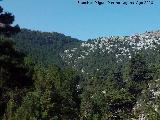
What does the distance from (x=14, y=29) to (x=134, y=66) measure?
144903 millimetres

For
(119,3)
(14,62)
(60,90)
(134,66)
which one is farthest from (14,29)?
(134,66)

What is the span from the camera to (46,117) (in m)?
65.8

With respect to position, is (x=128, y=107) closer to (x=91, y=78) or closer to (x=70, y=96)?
(x=91, y=78)

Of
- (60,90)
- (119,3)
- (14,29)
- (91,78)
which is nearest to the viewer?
(119,3)

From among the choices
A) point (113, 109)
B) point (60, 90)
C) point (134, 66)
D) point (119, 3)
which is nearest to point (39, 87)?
point (60, 90)

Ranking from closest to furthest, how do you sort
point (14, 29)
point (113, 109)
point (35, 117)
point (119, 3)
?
point (119, 3)
point (14, 29)
point (35, 117)
point (113, 109)

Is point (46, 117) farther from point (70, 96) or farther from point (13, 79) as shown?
point (13, 79)

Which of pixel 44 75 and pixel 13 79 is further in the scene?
pixel 44 75

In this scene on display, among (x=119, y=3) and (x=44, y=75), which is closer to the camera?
(x=119, y=3)

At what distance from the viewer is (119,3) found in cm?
1728

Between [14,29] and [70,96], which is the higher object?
[14,29]

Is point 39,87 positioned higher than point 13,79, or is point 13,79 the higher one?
point 13,79

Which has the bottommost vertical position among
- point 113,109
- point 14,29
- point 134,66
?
point 113,109

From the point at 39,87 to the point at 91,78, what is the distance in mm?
104976
